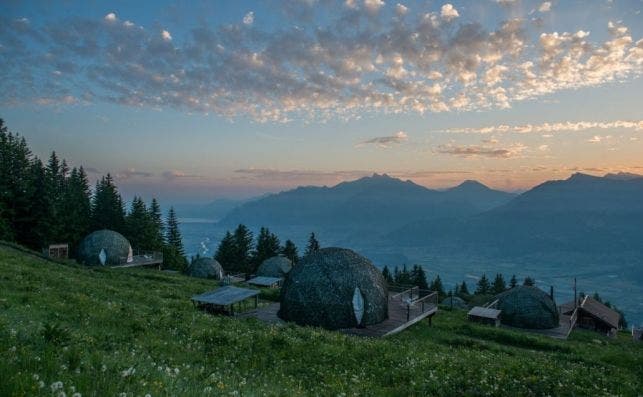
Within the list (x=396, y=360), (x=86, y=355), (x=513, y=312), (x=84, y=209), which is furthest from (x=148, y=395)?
(x=84, y=209)

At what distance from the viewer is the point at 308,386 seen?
10.2 metres

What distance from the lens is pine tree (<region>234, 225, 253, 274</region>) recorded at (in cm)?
8856

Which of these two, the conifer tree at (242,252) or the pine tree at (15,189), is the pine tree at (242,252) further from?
the pine tree at (15,189)

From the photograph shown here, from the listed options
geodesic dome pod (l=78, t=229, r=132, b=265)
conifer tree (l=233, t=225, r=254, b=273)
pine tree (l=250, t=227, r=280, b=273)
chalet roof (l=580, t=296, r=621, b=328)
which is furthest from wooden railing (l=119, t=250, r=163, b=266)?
chalet roof (l=580, t=296, r=621, b=328)

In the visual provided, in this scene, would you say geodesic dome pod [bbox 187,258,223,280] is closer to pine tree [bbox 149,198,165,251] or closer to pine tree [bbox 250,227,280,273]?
pine tree [bbox 149,198,165,251]

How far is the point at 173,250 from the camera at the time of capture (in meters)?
85.9

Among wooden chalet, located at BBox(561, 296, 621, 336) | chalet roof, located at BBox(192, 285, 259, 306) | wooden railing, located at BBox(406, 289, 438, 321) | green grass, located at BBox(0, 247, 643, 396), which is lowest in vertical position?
wooden chalet, located at BBox(561, 296, 621, 336)

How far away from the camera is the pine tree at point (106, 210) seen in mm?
76250

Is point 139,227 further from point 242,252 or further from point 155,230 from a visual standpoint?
point 242,252

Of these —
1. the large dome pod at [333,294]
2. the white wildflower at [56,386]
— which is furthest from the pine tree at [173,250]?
the white wildflower at [56,386]

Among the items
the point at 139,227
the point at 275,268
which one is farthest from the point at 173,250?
the point at 275,268

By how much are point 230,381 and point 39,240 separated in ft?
223

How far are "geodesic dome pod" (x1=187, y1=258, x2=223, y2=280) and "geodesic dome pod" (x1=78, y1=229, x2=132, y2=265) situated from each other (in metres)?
11.0

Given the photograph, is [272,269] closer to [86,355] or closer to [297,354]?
[297,354]
